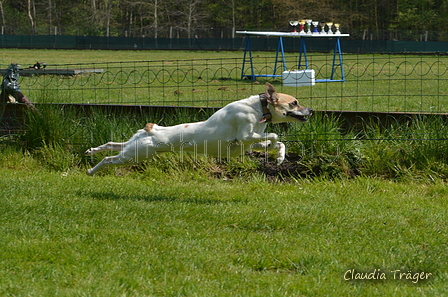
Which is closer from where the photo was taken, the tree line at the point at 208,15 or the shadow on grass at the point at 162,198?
the shadow on grass at the point at 162,198

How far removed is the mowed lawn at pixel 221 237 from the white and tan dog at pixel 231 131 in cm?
61

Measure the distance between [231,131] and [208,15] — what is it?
58.6 meters

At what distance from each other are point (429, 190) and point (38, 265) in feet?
15.8

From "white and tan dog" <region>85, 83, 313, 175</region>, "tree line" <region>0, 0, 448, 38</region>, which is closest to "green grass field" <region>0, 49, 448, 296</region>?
"white and tan dog" <region>85, 83, 313, 175</region>

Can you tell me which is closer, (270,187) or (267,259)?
(267,259)

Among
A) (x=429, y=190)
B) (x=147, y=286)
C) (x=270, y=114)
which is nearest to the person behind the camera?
(x=147, y=286)

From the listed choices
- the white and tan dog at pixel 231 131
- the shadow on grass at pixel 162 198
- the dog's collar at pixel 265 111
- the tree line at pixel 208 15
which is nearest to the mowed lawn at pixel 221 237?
the shadow on grass at pixel 162 198

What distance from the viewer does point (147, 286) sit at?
167 inches

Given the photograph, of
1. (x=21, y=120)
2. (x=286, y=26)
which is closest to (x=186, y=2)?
(x=286, y=26)

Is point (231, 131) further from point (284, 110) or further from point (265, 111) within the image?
point (284, 110)

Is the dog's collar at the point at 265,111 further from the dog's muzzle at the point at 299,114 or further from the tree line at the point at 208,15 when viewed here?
the tree line at the point at 208,15

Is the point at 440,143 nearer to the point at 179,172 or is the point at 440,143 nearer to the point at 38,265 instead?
the point at 179,172

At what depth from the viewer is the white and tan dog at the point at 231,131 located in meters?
6.39

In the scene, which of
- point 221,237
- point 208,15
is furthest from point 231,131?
point 208,15
